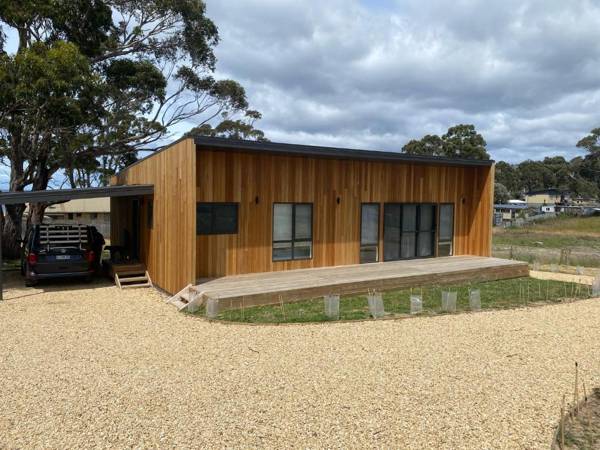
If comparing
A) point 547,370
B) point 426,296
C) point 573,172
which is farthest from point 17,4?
point 573,172

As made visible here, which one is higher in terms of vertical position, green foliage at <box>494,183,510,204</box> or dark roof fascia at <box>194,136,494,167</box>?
green foliage at <box>494,183,510,204</box>

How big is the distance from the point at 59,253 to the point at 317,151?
645 centimetres

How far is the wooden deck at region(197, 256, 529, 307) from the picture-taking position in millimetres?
8398

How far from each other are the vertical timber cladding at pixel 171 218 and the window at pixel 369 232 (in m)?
4.96

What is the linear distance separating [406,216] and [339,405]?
9.20 m

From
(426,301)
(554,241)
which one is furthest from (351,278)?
(554,241)

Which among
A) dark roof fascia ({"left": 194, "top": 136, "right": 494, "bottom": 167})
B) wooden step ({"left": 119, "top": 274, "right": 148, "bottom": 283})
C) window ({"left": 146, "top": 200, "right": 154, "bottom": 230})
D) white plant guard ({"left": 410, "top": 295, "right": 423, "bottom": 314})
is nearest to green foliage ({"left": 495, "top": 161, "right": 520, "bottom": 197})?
dark roof fascia ({"left": 194, "top": 136, "right": 494, "bottom": 167})

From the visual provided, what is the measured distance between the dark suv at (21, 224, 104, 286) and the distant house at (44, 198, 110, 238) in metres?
29.4

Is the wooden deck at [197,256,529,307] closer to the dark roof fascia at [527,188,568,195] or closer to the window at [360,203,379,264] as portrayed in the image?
the window at [360,203,379,264]

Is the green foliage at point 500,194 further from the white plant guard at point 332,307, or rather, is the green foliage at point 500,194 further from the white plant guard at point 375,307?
the white plant guard at point 332,307

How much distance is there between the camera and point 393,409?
161 inches

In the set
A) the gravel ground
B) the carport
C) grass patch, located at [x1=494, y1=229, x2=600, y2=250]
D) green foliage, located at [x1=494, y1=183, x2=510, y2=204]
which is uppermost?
green foliage, located at [x1=494, y1=183, x2=510, y2=204]

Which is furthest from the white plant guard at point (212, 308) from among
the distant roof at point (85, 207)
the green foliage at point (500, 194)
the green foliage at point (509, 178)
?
the green foliage at point (509, 178)

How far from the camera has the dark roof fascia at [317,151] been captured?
8.99 metres
